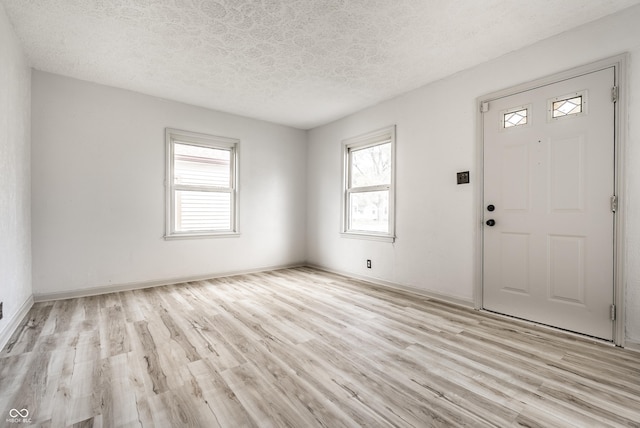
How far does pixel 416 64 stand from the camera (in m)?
3.12

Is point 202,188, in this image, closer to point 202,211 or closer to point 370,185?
point 202,211

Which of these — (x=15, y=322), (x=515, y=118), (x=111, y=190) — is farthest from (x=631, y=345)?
(x=111, y=190)

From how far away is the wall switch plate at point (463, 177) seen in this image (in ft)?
10.6

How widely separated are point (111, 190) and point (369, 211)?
3591 mm

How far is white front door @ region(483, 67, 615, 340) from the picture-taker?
7.79ft

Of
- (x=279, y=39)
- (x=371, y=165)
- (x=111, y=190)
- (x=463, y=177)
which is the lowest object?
(x=111, y=190)

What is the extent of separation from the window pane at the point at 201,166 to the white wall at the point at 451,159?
2.08 metres

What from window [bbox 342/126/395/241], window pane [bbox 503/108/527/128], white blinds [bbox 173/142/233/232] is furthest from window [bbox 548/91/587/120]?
white blinds [bbox 173/142/233/232]

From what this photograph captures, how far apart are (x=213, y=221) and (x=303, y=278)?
67.7 inches

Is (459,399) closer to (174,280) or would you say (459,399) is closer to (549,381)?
(549,381)

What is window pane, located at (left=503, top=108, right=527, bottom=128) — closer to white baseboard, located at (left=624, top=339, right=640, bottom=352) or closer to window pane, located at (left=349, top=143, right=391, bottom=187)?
window pane, located at (left=349, top=143, right=391, bottom=187)

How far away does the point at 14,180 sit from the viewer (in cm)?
268

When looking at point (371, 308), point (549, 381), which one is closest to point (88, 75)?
point (371, 308)

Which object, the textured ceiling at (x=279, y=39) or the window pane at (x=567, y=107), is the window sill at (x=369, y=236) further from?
the window pane at (x=567, y=107)
